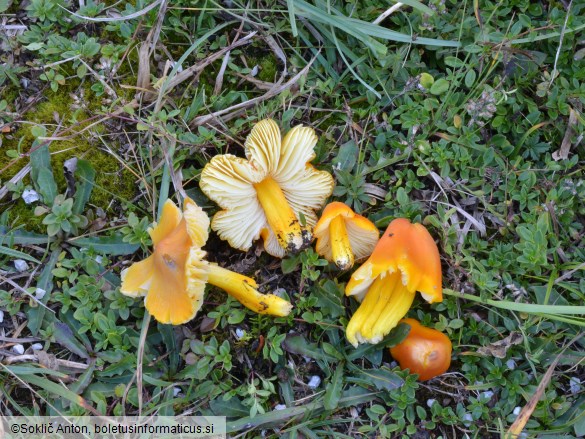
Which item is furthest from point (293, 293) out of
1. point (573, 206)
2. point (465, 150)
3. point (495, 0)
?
point (495, 0)

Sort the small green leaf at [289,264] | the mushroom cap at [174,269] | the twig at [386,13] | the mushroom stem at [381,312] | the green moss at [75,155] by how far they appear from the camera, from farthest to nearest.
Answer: the twig at [386,13], the green moss at [75,155], the small green leaf at [289,264], the mushroom stem at [381,312], the mushroom cap at [174,269]

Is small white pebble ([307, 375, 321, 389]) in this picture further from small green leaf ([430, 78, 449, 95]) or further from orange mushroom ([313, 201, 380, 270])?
small green leaf ([430, 78, 449, 95])

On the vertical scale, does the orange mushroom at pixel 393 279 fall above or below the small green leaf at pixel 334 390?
above

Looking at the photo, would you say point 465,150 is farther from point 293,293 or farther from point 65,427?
point 65,427

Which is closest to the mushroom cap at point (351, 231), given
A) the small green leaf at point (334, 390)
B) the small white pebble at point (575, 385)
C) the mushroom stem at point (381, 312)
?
the mushroom stem at point (381, 312)

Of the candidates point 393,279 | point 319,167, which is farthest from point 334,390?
point 319,167

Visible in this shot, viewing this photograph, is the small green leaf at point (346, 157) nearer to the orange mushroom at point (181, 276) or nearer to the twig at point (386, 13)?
the twig at point (386, 13)

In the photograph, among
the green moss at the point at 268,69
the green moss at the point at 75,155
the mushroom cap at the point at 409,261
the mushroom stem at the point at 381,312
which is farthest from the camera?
the green moss at the point at 268,69
